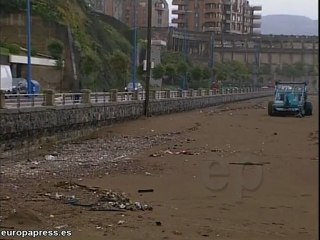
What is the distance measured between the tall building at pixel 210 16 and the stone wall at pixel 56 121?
25.9 meters

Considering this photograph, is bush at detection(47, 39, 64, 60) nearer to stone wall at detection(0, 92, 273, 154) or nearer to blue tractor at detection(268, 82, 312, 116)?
stone wall at detection(0, 92, 273, 154)

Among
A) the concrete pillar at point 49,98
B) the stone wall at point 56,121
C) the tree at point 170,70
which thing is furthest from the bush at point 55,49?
the tree at point 170,70

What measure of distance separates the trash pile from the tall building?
48344 mm

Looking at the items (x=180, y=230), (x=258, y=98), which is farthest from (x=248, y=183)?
(x=258, y=98)

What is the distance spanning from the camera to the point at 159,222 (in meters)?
9.96

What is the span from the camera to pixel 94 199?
39.5 ft

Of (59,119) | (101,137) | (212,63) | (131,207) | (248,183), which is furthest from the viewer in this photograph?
(212,63)

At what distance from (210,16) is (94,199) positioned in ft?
271

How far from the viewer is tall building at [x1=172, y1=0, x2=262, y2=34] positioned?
6600 cm

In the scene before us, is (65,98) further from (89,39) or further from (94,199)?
(89,39)

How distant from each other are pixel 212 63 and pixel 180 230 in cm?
7643

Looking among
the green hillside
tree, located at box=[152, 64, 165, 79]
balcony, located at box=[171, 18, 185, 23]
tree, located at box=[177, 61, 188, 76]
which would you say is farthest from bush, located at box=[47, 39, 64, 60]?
balcony, located at box=[171, 18, 185, 23]

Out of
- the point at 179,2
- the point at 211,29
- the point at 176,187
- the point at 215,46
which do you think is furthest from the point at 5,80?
the point at 179,2

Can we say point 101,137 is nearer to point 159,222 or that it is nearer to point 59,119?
point 59,119
